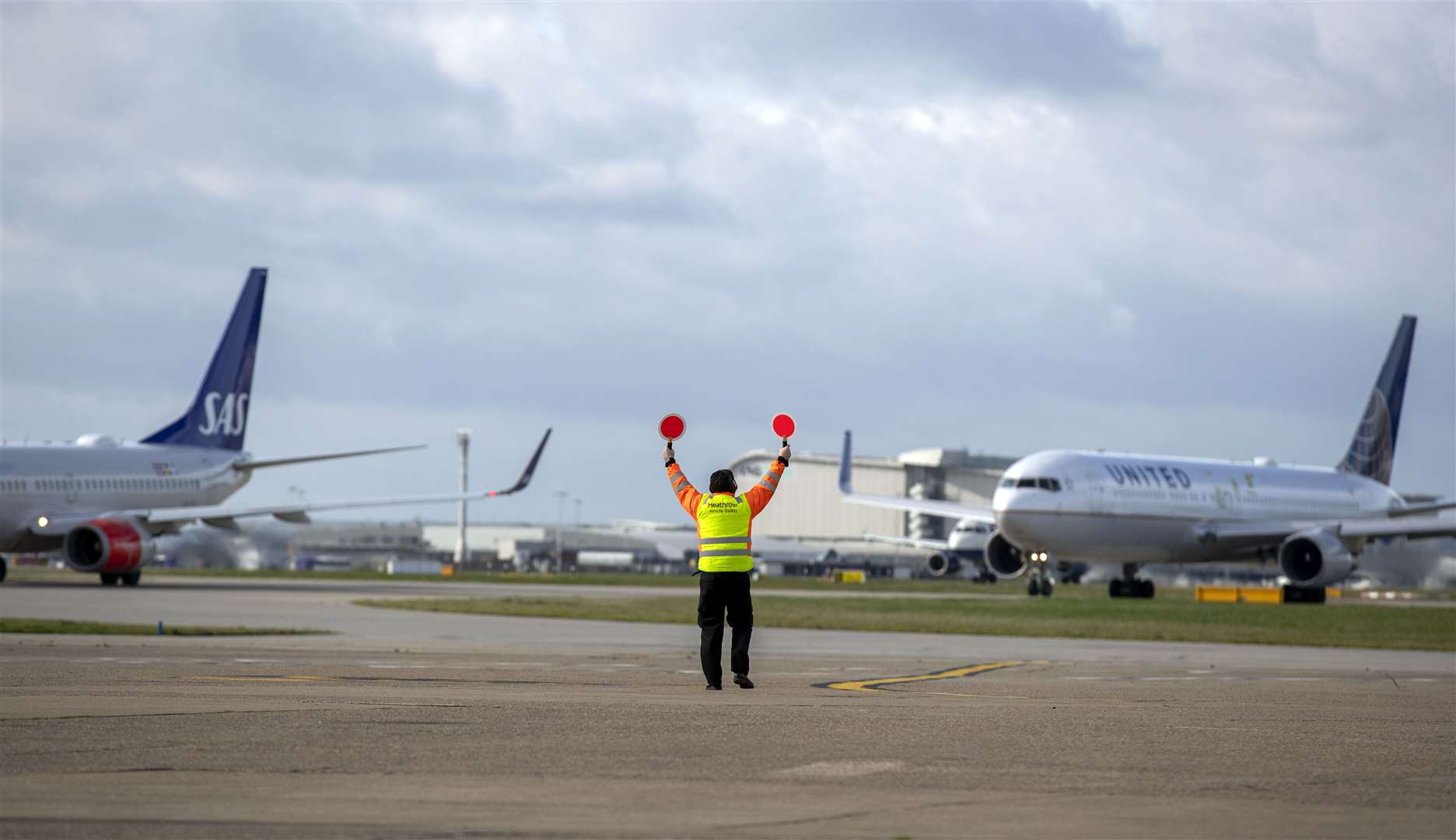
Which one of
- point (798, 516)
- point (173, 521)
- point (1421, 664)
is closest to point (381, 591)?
point (173, 521)

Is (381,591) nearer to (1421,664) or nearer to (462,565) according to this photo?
(1421,664)

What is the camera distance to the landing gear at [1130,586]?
52.3 meters

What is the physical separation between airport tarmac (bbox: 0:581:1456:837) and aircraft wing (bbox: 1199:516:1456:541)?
108 ft

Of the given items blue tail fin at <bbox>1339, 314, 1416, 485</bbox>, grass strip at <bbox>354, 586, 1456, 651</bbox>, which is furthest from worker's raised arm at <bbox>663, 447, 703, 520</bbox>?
blue tail fin at <bbox>1339, 314, 1416, 485</bbox>

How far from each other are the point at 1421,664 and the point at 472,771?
1747 centimetres

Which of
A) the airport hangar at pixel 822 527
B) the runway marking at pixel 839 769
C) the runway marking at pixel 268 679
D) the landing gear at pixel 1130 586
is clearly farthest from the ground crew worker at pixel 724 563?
the airport hangar at pixel 822 527

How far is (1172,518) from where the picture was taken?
5019cm

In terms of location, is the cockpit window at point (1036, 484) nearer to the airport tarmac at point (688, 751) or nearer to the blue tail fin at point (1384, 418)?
the blue tail fin at point (1384, 418)

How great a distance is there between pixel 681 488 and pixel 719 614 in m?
1.06

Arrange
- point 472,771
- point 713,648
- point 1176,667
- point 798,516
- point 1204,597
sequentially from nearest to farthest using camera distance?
point 472,771 → point 713,648 → point 1176,667 → point 1204,597 → point 798,516

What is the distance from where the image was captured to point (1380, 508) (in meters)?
58.0

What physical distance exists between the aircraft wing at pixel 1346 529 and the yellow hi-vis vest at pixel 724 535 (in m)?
39.9

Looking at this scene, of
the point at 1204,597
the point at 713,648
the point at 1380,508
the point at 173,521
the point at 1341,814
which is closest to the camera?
the point at 1341,814

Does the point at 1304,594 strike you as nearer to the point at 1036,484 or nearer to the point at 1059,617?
the point at 1036,484
